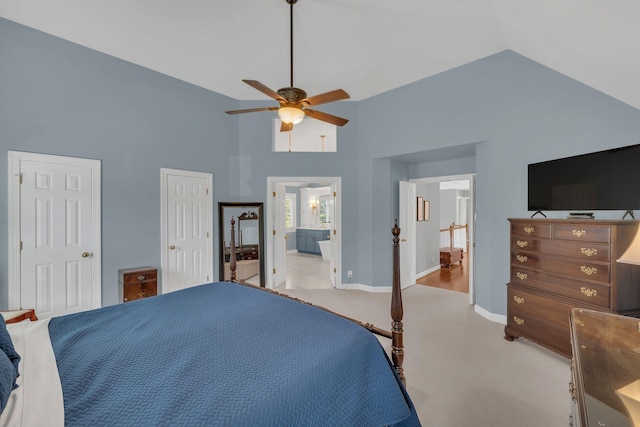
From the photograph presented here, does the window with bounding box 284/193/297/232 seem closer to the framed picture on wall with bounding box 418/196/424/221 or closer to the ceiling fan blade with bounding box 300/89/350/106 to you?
the framed picture on wall with bounding box 418/196/424/221

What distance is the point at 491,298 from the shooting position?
355cm

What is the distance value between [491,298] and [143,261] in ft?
15.1

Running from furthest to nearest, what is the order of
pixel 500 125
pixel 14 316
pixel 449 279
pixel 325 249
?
pixel 325 249 < pixel 449 279 < pixel 500 125 < pixel 14 316

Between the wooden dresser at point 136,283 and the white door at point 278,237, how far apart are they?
1.87 m

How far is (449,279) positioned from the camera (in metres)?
5.59

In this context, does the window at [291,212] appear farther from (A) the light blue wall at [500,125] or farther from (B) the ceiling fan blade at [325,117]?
(B) the ceiling fan blade at [325,117]

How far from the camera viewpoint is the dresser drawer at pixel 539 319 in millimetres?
2471

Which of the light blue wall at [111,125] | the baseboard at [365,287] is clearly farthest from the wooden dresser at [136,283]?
the baseboard at [365,287]

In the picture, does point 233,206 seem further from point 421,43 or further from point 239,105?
point 421,43

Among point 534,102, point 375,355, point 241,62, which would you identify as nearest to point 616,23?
point 534,102

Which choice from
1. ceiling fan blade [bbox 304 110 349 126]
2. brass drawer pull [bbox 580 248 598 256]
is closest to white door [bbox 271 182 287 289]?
ceiling fan blade [bbox 304 110 349 126]

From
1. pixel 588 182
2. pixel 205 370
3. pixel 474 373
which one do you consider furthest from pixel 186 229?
pixel 588 182

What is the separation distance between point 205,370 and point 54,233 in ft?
10.4

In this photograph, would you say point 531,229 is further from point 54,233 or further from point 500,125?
point 54,233
